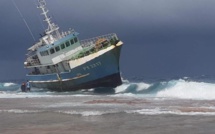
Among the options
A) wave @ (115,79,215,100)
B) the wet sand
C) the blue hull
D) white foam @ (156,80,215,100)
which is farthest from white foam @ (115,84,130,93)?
the wet sand

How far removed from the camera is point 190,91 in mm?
35250

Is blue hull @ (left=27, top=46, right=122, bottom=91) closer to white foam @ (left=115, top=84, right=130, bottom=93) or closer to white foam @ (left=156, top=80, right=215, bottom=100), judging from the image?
white foam @ (left=115, top=84, right=130, bottom=93)

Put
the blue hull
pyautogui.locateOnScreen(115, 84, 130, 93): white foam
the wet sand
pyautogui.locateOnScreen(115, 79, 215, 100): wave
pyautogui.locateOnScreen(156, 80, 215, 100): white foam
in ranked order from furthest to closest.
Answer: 1. pyautogui.locateOnScreen(115, 84, 130, 93): white foam
2. the blue hull
3. pyautogui.locateOnScreen(115, 79, 215, 100): wave
4. pyautogui.locateOnScreen(156, 80, 215, 100): white foam
5. the wet sand

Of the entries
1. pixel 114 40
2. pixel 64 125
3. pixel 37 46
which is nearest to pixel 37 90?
pixel 37 46

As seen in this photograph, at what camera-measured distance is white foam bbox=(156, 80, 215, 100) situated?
3369cm

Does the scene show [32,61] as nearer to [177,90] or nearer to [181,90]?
[177,90]

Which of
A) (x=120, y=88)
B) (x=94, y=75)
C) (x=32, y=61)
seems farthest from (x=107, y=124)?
(x=32, y=61)

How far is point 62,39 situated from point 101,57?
17.8ft

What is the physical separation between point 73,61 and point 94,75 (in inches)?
92.3

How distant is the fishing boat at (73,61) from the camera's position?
38344mm

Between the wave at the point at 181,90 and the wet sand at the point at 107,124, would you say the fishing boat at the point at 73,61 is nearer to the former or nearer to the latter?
the wave at the point at 181,90

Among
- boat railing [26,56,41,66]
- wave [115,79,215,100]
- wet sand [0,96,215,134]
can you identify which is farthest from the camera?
boat railing [26,56,41,66]

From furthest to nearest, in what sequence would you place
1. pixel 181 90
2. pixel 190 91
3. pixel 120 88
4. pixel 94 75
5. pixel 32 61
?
pixel 32 61
pixel 120 88
pixel 94 75
pixel 181 90
pixel 190 91

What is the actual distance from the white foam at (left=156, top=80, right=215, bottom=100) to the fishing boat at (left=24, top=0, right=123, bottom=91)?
17.5 ft
